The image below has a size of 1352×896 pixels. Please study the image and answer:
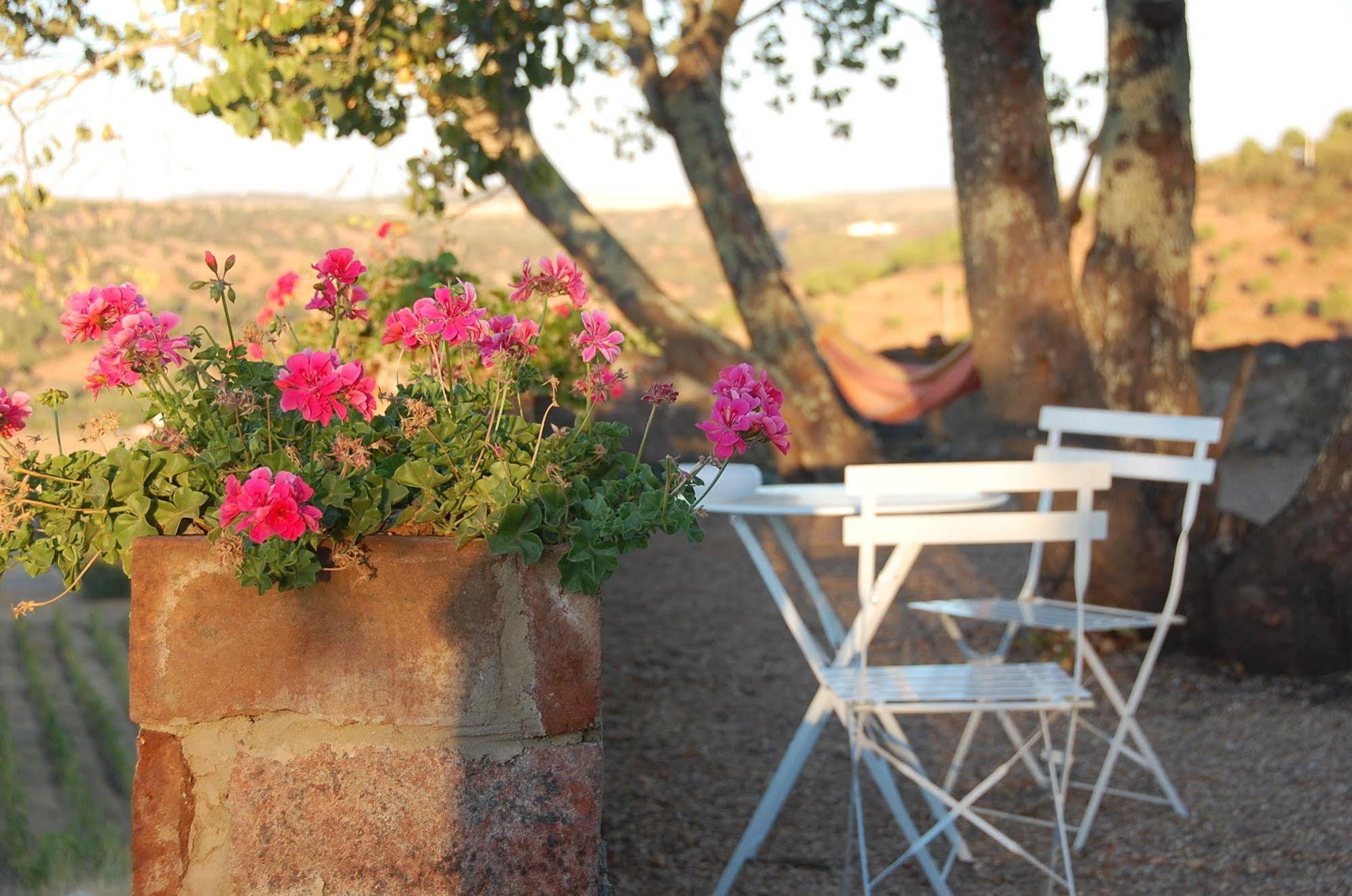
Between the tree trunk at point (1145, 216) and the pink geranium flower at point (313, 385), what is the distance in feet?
12.3

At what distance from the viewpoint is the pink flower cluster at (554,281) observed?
5.72 ft

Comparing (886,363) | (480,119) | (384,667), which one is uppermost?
(480,119)

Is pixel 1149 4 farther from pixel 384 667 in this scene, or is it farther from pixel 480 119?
pixel 384 667

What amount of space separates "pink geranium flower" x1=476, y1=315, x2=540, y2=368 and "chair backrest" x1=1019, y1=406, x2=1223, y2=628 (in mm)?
1902

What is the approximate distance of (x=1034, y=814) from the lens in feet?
10.8

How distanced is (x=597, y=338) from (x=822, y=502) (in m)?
1.11

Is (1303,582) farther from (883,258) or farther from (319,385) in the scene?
(883,258)

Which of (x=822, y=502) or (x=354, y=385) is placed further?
(x=822, y=502)

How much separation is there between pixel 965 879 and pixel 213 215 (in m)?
21.4

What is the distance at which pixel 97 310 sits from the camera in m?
1.61

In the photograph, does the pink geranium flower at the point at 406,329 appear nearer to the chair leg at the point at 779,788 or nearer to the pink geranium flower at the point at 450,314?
the pink geranium flower at the point at 450,314

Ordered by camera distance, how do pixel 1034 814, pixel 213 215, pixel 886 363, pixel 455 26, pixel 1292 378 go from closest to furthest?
1. pixel 1034 814
2. pixel 455 26
3. pixel 886 363
4. pixel 1292 378
5. pixel 213 215

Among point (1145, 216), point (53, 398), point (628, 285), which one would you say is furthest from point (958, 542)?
point (628, 285)

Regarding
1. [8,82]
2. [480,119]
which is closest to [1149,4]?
[480,119]
